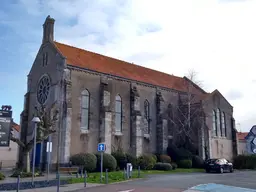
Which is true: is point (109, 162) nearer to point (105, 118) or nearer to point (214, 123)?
point (105, 118)

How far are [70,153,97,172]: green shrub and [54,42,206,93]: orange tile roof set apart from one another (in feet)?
30.7

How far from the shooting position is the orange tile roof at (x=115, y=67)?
32606mm

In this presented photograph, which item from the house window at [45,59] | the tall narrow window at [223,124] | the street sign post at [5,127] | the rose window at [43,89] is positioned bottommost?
the street sign post at [5,127]

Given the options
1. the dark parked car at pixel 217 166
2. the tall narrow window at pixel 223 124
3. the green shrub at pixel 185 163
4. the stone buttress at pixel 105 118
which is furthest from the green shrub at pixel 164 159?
the tall narrow window at pixel 223 124

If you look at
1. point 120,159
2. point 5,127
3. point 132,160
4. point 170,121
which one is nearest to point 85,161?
point 120,159

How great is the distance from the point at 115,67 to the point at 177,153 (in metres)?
13.1

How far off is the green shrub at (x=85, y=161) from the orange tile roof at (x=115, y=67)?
9358mm

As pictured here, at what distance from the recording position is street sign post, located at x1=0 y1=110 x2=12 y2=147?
18.1m

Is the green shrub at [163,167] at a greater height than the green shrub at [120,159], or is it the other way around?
the green shrub at [120,159]

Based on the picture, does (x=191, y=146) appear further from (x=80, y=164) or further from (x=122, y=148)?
(x=80, y=164)

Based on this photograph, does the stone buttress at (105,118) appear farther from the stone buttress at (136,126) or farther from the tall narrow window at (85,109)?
the stone buttress at (136,126)

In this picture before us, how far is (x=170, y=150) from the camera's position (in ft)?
120

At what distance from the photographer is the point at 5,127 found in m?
18.3

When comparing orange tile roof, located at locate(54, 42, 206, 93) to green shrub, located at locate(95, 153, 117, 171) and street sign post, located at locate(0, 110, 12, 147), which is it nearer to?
green shrub, located at locate(95, 153, 117, 171)
